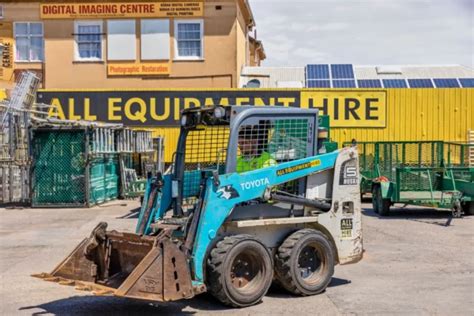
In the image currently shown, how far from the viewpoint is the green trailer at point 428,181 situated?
18.0m

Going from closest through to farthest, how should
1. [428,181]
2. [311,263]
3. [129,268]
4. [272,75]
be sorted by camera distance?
[129,268]
[311,263]
[428,181]
[272,75]

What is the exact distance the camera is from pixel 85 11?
3309 centimetres

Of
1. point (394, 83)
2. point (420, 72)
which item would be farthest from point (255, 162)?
point (420, 72)

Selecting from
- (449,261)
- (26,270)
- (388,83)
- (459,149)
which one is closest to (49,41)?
(388,83)

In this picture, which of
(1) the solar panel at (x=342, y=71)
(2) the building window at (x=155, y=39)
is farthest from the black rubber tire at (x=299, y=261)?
(1) the solar panel at (x=342, y=71)

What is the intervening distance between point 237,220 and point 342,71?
26797 millimetres

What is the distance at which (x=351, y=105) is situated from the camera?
29078 mm

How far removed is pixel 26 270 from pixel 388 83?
82.3ft

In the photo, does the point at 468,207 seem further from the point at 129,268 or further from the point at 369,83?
the point at 369,83

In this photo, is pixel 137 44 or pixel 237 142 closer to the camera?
pixel 237 142

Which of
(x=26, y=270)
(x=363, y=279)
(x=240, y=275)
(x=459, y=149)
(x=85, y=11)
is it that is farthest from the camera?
(x=85, y=11)

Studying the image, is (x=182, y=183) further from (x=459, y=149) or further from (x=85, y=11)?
(x=85, y=11)

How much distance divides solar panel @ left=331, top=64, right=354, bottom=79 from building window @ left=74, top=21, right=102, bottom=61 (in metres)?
11.5

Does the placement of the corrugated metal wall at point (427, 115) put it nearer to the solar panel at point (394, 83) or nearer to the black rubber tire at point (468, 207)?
the solar panel at point (394, 83)
